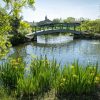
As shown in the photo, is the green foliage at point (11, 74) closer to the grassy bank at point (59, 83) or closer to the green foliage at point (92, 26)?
the grassy bank at point (59, 83)

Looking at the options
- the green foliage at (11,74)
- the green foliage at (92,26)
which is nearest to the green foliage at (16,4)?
the green foliage at (11,74)

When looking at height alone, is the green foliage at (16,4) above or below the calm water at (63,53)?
above

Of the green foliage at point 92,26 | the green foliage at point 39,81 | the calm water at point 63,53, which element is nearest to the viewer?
the green foliage at point 39,81

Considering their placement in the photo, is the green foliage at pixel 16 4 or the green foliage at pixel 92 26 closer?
the green foliage at pixel 16 4

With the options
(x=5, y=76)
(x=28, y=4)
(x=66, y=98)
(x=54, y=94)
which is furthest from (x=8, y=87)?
(x=28, y=4)

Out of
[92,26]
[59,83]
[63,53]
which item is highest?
[59,83]

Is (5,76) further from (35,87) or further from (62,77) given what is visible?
(62,77)

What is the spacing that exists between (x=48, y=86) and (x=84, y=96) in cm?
122

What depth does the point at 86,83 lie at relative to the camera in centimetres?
675

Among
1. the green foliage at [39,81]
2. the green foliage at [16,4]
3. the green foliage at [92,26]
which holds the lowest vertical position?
the green foliage at [92,26]

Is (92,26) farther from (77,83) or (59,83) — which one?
(77,83)

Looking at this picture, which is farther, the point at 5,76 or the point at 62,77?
the point at 5,76

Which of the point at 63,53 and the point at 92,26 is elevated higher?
the point at 92,26

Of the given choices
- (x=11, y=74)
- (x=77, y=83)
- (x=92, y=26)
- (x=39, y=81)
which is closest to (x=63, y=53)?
(x=11, y=74)
